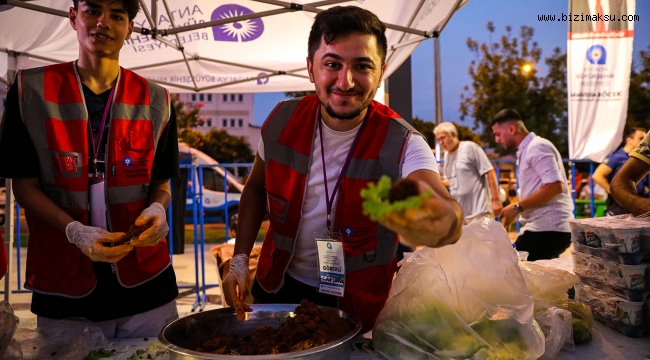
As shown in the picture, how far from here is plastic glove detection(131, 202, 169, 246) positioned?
5.68 ft

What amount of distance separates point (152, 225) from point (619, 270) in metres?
1.69

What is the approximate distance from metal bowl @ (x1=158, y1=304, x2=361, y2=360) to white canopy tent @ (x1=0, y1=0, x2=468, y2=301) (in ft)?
9.34

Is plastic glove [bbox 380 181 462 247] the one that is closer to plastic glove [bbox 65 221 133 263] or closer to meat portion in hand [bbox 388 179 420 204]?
meat portion in hand [bbox 388 179 420 204]

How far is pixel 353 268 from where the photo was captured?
189cm

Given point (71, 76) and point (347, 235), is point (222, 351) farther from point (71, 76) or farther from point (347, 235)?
point (71, 76)

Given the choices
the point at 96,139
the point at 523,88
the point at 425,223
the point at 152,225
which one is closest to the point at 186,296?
the point at 96,139

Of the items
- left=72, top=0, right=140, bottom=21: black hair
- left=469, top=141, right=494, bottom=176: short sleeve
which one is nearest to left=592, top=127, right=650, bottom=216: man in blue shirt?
left=469, top=141, right=494, bottom=176: short sleeve

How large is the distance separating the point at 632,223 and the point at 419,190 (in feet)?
3.97

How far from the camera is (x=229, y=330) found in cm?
166

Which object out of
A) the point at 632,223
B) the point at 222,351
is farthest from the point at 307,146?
the point at 632,223

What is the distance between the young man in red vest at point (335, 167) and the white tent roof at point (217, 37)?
87.5 inches

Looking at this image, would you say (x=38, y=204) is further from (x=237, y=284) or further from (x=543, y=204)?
(x=543, y=204)

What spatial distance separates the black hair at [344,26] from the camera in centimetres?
176

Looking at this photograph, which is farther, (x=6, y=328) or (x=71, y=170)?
(x=71, y=170)
